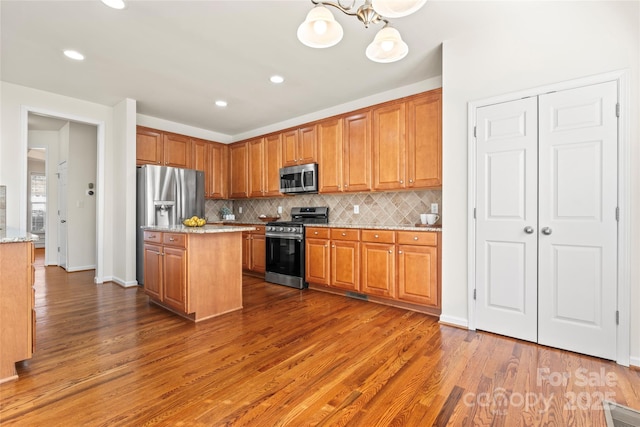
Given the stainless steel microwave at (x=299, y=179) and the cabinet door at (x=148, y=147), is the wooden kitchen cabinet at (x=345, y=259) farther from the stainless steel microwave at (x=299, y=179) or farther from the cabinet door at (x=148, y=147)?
the cabinet door at (x=148, y=147)

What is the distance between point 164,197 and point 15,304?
9.15 feet

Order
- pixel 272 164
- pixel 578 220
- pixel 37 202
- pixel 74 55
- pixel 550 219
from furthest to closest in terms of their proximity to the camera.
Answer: pixel 37 202 < pixel 272 164 < pixel 74 55 < pixel 550 219 < pixel 578 220

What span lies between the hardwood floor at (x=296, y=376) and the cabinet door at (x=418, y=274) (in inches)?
10.2

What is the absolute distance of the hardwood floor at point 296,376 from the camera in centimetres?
157

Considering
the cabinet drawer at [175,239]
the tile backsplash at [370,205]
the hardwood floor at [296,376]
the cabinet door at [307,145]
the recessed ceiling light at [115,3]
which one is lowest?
the hardwood floor at [296,376]

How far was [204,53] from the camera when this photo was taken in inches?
119

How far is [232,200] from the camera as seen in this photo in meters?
6.45

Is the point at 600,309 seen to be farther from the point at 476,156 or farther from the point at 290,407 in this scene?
the point at 290,407

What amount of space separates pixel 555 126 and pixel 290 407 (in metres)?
2.72

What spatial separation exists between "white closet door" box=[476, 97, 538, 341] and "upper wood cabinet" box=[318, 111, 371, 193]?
59.5 inches

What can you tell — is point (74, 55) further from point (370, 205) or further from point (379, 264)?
point (379, 264)

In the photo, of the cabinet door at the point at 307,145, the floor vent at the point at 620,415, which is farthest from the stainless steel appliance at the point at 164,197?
the floor vent at the point at 620,415

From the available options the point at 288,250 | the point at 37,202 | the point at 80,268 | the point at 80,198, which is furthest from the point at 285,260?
the point at 37,202

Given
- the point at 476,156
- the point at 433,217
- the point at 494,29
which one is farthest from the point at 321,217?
the point at 494,29
